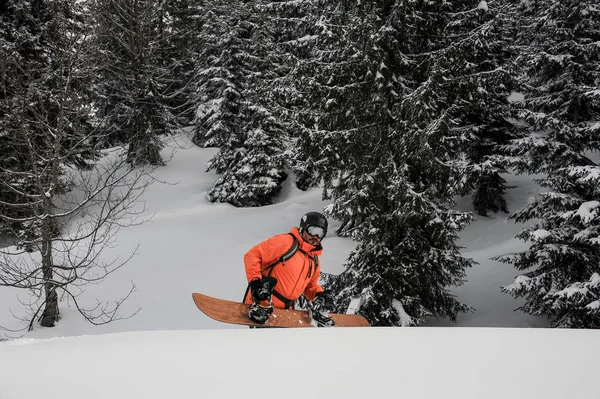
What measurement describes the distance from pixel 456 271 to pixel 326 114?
15.5 feet

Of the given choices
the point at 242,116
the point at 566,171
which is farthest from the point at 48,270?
the point at 242,116

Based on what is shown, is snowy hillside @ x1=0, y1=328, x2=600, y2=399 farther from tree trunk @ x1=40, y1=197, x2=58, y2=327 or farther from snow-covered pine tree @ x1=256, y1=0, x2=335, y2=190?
snow-covered pine tree @ x1=256, y1=0, x2=335, y2=190

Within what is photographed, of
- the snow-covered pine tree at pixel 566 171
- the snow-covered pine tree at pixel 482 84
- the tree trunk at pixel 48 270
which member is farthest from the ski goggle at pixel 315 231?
the snow-covered pine tree at pixel 566 171

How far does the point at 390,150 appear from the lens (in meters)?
9.25

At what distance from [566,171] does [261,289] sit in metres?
8.03

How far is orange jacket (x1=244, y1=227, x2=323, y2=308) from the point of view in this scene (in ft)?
14.5

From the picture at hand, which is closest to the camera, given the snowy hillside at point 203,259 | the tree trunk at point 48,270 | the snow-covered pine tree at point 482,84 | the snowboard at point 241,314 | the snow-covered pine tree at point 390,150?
the snowboard at point 241,314

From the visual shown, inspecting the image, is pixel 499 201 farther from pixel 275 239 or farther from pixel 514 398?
pixel 514 398

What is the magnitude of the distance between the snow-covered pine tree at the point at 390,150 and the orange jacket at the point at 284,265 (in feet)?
13.0

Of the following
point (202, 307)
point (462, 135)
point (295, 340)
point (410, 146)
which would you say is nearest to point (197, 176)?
point (462, 135)

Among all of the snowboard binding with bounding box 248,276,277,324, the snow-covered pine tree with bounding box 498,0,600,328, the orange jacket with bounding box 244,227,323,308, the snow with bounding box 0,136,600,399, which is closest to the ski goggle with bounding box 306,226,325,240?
the orange jacket with bounding box 244,227,323,308

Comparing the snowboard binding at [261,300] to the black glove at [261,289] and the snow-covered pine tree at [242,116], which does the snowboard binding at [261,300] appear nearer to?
the black glove at [261,289]

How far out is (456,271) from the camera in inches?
378

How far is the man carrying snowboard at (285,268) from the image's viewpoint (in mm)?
4379
